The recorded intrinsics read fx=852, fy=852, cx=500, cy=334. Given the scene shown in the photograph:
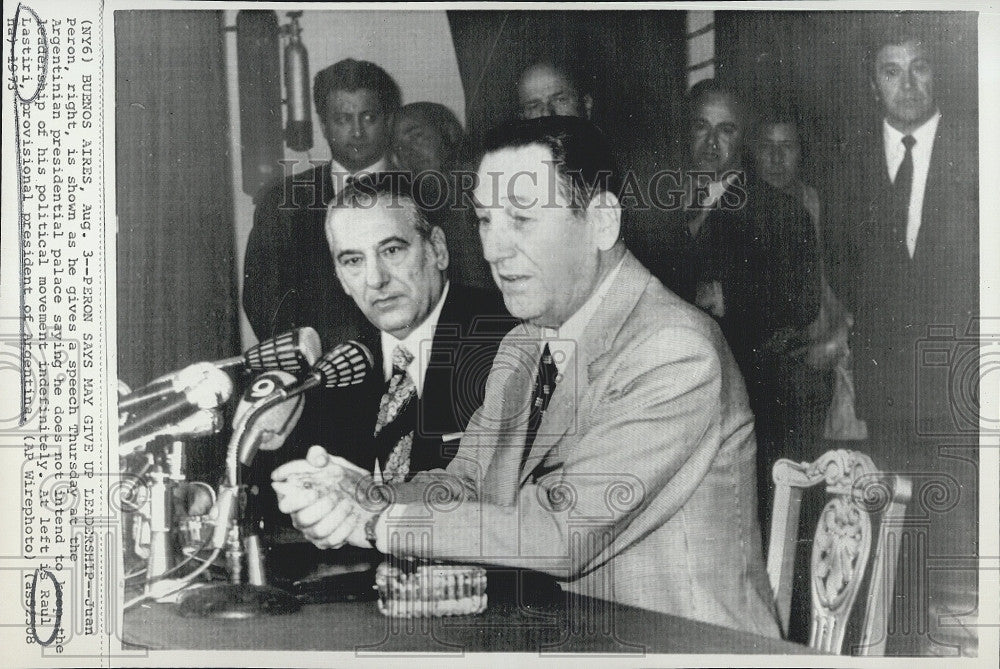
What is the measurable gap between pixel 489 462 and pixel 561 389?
0.35 m

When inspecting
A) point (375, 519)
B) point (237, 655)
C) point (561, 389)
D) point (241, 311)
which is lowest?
point (237, 655)

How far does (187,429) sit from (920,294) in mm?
2612

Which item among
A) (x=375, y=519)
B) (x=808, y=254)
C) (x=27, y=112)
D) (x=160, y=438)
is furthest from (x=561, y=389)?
(x=27, y=112)

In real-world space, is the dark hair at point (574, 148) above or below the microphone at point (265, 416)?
above

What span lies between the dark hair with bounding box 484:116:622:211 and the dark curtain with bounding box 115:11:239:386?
101 centimetres

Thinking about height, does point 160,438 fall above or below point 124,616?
above

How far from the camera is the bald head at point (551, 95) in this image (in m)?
2.95

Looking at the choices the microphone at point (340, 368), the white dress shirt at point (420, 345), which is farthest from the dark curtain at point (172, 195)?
the white dress shirt at point (420, 345)

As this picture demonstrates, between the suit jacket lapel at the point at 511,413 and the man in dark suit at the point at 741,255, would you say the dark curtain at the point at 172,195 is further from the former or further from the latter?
the man in dark suit at the point at 741,255

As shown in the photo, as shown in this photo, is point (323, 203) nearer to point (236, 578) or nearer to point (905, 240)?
point (236, 578)

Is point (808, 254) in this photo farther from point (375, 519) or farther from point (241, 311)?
point (241, 311)

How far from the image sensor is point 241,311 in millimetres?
2992

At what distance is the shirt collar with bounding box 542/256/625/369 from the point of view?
2.95 m

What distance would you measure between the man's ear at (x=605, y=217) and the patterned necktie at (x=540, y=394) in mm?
416
